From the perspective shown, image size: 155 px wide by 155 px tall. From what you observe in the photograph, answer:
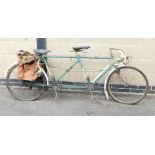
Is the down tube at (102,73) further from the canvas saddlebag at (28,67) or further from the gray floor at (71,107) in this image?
the canvas saddlebag at (28,67)

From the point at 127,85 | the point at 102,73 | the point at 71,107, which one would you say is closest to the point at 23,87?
the point at 71,107

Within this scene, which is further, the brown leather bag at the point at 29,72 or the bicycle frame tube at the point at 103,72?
the bicycle frame tube at the point at 103,72

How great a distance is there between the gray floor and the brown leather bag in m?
0.44

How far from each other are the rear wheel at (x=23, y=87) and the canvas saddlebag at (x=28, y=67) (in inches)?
5.2

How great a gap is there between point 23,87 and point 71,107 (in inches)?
44.9

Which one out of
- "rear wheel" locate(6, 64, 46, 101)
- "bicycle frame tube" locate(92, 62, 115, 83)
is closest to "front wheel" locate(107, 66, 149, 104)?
"bicycle frame tube" locate(92, 62, 115, 83)

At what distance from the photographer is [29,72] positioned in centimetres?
483

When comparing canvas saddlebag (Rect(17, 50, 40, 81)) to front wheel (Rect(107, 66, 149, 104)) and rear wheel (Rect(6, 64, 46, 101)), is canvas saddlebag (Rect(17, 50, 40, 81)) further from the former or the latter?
front wheel (Rect(107, 66, 149, 104))

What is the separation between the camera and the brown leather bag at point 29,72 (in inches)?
190

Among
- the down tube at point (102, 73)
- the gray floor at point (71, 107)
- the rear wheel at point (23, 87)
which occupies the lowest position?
the gray floor at point (71, 107)

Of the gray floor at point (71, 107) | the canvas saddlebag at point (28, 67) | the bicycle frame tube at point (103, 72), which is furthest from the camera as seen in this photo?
the bicycle frame tube at point (103, 72)

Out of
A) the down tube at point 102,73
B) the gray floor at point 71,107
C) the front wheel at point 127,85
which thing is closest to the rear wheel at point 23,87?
the gray floor at point 71,107
